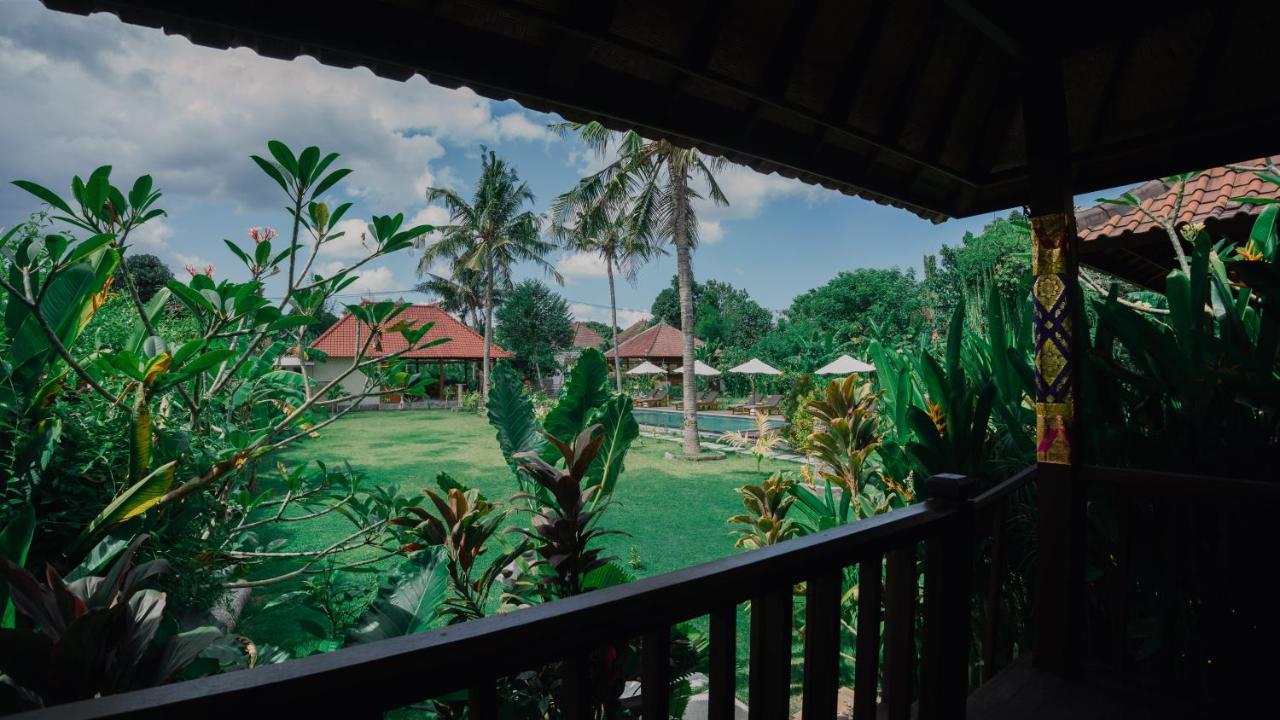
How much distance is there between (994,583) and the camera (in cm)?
225

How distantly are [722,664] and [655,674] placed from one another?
0.14m

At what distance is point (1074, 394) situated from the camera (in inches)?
86.0

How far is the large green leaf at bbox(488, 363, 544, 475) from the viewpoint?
316cm

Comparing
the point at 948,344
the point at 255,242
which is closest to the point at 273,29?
the point at 255,242

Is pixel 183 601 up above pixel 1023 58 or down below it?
below

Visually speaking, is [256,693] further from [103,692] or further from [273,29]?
[273,29]

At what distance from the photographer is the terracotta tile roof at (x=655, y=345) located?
30578mm

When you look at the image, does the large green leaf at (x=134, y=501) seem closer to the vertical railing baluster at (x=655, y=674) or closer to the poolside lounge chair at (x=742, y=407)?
the vertical railing baluster at (x=655, y=674)

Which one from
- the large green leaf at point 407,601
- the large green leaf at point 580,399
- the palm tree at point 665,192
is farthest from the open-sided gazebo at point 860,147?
the palm tree at point 665,192

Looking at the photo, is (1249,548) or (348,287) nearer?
(1249,548)

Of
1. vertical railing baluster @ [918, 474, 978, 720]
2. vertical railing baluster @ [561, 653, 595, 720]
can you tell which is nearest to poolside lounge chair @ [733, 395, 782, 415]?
vertical railing baluster @ [918, 474, 978, 720]

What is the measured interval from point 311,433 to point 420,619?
1.10 m

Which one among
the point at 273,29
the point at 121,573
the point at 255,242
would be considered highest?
the point at 273,29

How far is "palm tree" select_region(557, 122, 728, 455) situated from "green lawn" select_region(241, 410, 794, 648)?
7.56 ft
